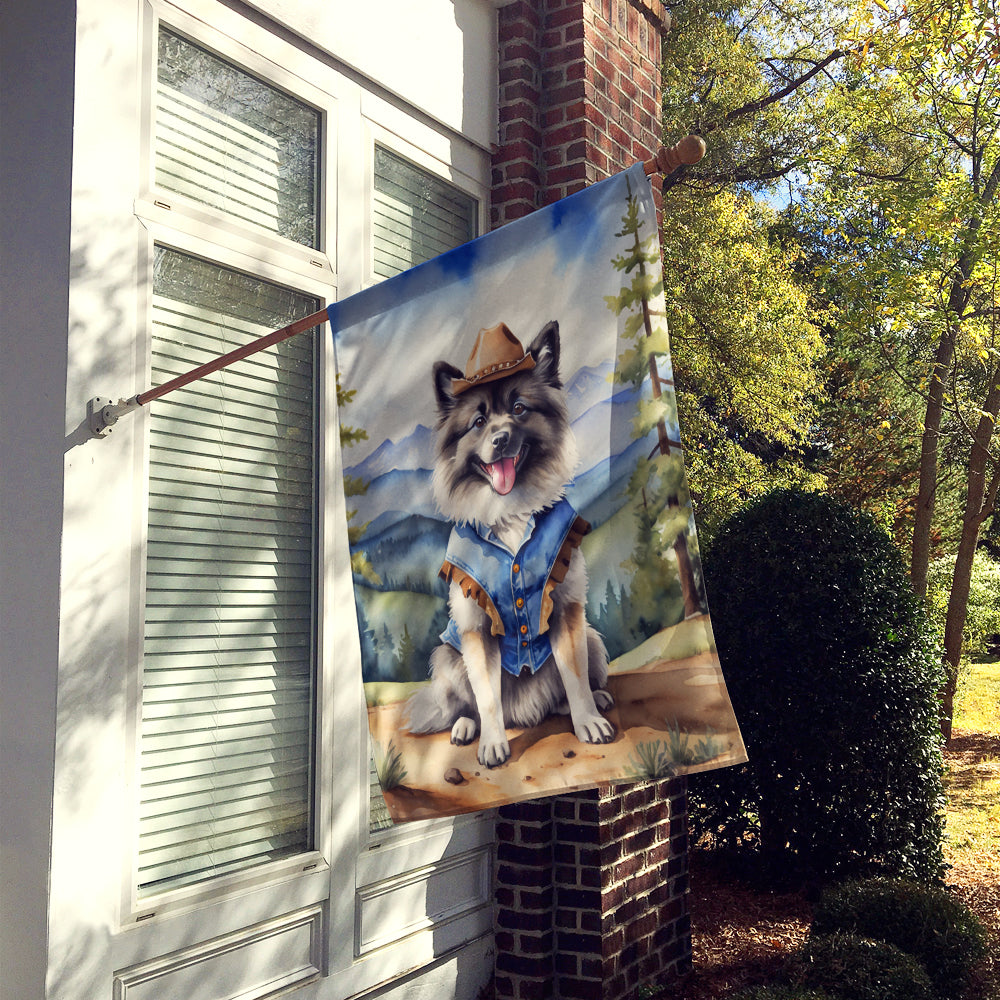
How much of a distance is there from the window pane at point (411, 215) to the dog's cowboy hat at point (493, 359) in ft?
5.25

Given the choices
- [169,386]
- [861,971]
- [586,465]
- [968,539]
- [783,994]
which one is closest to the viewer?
[586,465]

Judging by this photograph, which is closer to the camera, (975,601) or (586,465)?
(586,465)

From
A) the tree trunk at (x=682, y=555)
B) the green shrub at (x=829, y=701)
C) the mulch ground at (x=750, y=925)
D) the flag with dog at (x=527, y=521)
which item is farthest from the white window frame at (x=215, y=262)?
the green shrub at (x=829, y=701)

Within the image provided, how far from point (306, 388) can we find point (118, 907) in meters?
Answer: 1.81

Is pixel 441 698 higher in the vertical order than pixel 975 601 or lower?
lower

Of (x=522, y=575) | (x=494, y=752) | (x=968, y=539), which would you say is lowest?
(x=494, y=752)

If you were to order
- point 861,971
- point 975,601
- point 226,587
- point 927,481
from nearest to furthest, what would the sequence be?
point 226,587, point 861,971, point 927,481, point 975,601

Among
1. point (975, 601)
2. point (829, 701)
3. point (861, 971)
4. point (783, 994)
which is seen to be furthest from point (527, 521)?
point (975, 601)

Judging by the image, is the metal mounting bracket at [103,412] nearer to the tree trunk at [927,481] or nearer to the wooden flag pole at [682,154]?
the wooden flag pole at [682,154]

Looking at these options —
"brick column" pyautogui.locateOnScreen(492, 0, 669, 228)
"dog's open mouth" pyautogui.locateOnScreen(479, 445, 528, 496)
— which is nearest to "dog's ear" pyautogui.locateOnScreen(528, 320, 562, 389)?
"dog's open mouth" pyautogui.locateOnScreen(479, 445, 528, 496)

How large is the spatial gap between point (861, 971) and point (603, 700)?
2.47 m

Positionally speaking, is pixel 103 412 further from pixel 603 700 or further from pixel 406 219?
pixel 406 219

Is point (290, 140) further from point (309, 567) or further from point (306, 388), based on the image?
point (309, 567)

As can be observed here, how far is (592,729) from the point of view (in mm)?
2314
